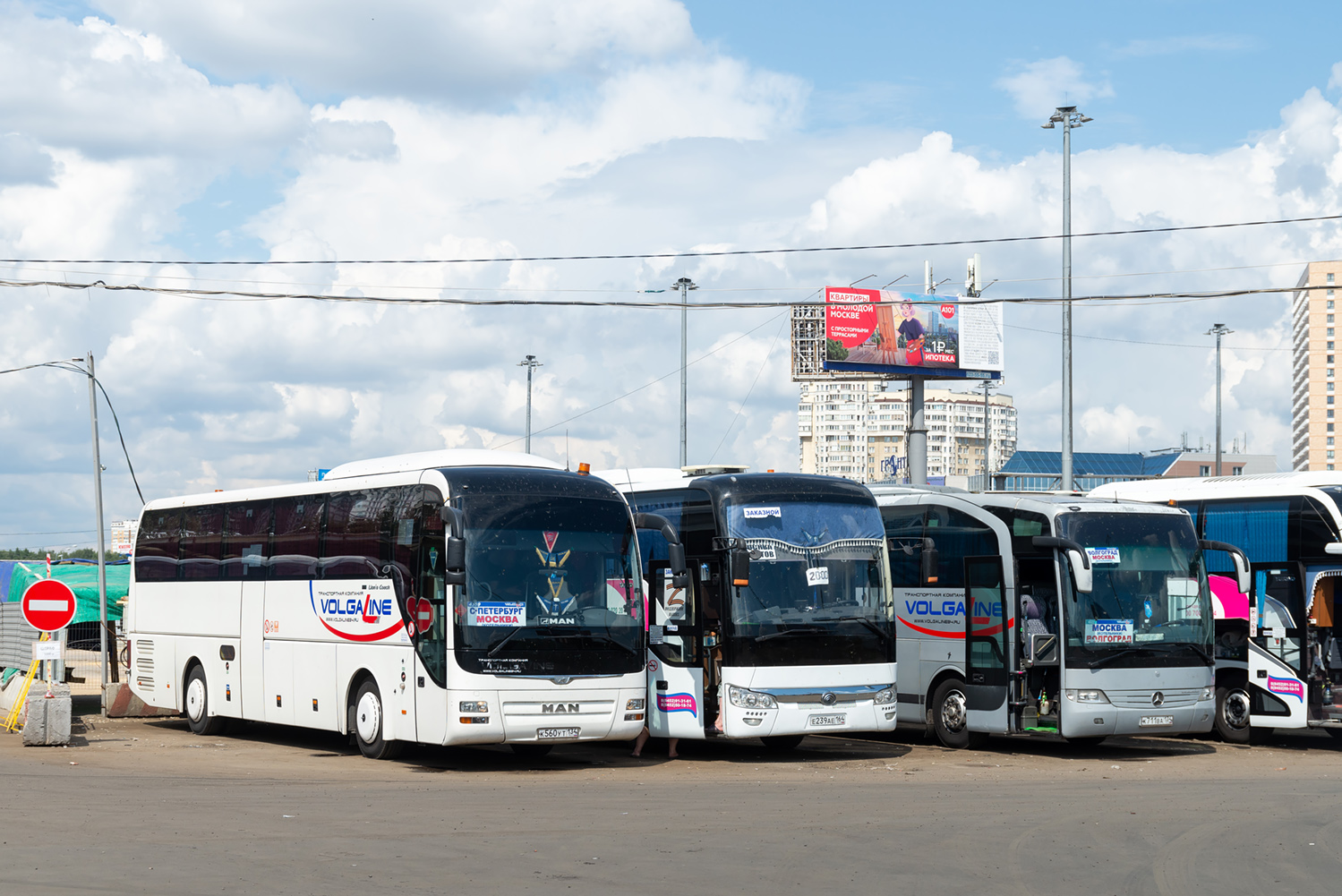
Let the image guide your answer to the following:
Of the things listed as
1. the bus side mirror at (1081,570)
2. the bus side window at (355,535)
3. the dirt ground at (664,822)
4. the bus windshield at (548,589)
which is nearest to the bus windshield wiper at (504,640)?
the bus windshield at (548,589)

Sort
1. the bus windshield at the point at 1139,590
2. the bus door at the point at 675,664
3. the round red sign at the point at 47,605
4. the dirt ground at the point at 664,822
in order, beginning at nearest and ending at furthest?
the dirt ground at the point at 664,822
the bus door at the point at 675,664
the bus windshield at the point at 1139,590
the round red sign at the point at 47,605

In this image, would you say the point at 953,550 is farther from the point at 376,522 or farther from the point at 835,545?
the point at 376,522

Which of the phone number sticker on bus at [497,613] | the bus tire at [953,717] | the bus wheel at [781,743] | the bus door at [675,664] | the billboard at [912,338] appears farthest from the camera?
the billboard at [912,338]

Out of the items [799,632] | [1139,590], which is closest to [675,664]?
[799,632]

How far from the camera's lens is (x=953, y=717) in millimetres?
19578

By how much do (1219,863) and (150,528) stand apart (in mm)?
17294

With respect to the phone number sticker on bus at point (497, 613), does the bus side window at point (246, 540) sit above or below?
above

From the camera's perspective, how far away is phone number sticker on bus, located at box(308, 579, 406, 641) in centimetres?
1686

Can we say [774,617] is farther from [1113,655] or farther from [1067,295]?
[1067,295]

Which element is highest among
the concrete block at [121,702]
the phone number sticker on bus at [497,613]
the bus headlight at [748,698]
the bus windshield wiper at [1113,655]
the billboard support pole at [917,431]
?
the billboard support pole at [917,431]

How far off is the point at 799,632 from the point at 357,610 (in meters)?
4.99

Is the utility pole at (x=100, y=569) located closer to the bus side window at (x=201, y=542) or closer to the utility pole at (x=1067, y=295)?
the bus side window at (x=201, y=542)

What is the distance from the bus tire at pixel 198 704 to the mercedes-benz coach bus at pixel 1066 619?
9.89 m

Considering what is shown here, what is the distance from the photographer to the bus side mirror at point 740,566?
658 inches
